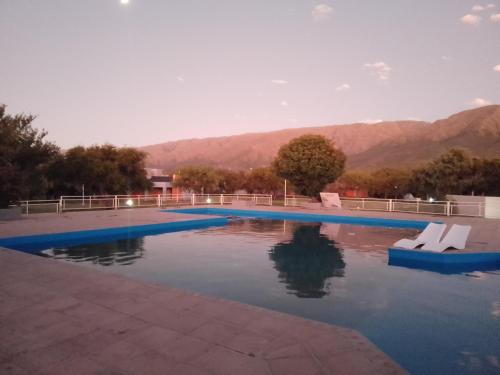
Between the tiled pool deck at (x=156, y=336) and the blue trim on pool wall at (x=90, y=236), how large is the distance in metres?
5.43

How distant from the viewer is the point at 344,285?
7195 mm

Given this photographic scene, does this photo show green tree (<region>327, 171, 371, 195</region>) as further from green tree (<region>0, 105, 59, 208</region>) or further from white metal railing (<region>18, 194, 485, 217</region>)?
green tree (<region>0, 105, 59, 208</region>)

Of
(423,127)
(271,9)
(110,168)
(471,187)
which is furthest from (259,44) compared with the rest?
(423,127)

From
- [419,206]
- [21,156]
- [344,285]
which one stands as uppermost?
[21,156]

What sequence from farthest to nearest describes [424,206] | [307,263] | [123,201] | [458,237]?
[123,201] → [424,206] → [458,237] → [307,263]

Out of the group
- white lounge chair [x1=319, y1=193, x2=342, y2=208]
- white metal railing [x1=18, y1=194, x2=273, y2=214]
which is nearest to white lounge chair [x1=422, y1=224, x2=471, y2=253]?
white lounge chair [x1=319, y1=193, x2=342, y2=208]

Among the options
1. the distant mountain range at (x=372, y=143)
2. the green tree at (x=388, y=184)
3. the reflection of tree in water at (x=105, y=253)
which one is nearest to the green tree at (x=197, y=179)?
the distant mountain range at (x=372, y=143)

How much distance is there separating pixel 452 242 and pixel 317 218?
1036 cm

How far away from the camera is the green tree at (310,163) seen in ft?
86.2

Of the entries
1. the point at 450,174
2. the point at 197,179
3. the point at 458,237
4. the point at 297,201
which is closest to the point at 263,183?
the point at 197,179

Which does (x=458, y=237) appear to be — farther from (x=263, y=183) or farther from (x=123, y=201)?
(x=263, y=183)

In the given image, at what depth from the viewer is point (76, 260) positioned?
9.02 meters

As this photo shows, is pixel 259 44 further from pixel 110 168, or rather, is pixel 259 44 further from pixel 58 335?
pixel 58 335

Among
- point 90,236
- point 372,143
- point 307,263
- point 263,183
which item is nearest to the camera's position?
point 307,263
